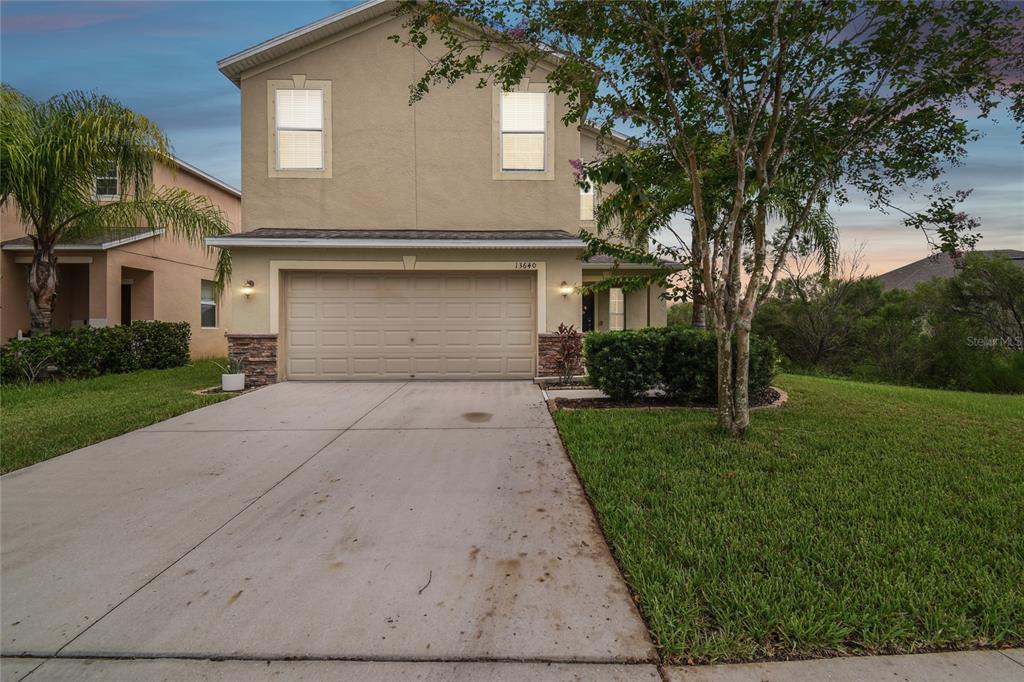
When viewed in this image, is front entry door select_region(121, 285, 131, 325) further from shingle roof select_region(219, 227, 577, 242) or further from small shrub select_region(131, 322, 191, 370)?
shingle roof select_region(219, 227, 577, 242)

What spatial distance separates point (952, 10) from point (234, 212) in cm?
2157

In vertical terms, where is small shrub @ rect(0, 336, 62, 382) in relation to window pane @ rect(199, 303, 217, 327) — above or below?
below

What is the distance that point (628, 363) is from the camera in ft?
24.2

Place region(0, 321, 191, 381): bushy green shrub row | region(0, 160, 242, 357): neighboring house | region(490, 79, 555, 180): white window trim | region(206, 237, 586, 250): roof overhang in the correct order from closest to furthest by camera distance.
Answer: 1. region(206, 237, 586, 250): roof overhang
2. region(0, 321, 191, 381): bushy green shrub row
3. region(490, 79, 555, 180): white window trim
4. region(0, 160, 242, 357): neighboring house

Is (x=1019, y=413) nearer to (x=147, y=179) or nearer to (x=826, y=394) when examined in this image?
(x=826, y=394)

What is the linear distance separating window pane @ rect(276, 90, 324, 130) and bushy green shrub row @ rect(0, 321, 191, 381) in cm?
652

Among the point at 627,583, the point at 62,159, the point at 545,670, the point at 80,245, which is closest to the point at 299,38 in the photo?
the point at 62,159

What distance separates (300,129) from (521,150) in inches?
187

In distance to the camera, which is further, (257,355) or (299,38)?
(299,38)

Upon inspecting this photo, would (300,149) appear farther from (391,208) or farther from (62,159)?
(62,159)

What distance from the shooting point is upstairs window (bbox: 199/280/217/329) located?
16352mm

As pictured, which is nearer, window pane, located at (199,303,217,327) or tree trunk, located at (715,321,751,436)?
tree trunk, located at (715,321,751,436)

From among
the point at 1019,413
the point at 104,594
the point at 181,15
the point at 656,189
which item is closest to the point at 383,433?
the point at 104,594

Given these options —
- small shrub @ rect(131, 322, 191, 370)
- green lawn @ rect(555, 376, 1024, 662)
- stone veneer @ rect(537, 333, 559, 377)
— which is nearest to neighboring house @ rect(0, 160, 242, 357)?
small shrub @ rect(131, 322, 191, 370)
